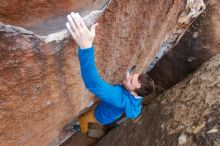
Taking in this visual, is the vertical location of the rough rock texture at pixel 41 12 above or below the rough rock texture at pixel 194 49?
above

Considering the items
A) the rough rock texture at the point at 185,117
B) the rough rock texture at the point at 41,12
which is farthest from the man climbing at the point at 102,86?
the rough rock texture at the point at 185,117

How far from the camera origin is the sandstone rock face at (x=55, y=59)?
1763 mm

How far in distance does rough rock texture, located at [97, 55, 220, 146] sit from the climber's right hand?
4.49 feet

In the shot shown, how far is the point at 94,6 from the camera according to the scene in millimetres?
2010

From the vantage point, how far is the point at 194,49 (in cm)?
348

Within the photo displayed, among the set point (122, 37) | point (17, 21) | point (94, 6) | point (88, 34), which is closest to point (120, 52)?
point (122, 37)

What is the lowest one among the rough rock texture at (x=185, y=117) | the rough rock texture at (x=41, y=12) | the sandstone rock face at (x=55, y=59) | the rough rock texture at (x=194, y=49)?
the rough rock texture at (x=185, y=117)

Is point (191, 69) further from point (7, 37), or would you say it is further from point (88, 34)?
point (7, 37)

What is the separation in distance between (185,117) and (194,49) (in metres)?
0.86

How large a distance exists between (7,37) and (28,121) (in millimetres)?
800

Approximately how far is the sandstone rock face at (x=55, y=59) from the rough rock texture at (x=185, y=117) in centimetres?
52

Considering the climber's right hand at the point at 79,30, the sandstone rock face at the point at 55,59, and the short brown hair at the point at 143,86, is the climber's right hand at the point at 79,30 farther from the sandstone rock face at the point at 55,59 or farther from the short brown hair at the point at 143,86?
the short brown hair at the point at 143,86

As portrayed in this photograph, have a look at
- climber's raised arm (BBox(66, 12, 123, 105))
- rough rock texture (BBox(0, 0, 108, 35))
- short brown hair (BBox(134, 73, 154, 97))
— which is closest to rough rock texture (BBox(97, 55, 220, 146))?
short brown hair (BBox(134, 73, 154, 97))

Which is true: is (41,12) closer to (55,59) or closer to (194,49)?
(55,59)
